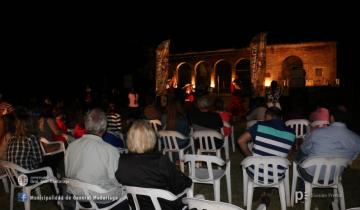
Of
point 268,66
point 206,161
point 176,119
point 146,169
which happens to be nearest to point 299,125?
point 176,119

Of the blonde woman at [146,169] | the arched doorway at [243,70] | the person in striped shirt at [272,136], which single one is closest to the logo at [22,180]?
the blonde woman at [146,169]

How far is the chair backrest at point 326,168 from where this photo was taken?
4074mm

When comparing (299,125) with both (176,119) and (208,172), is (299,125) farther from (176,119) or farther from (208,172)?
(208,172)

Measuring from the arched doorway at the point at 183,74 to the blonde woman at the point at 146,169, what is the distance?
21808mm

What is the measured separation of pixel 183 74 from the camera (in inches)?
991

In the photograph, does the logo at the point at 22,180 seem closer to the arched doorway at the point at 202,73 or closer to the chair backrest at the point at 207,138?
the chair backrest at the point at 207,138

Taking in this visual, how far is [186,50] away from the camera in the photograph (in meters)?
24.7

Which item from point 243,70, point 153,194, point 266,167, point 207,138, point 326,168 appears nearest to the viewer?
point 153,194

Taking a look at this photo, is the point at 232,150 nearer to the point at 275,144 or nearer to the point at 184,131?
the point at 184,131

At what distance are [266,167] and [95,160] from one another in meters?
1.96

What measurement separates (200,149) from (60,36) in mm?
17176

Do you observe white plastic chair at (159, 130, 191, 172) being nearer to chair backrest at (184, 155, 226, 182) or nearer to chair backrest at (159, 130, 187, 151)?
chair backrest at (159, 130, 187, 151)

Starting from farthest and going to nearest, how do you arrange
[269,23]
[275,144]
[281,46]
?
[269,23]
[281,46]
[275,144]

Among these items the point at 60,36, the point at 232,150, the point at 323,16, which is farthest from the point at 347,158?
the point at 323,16
